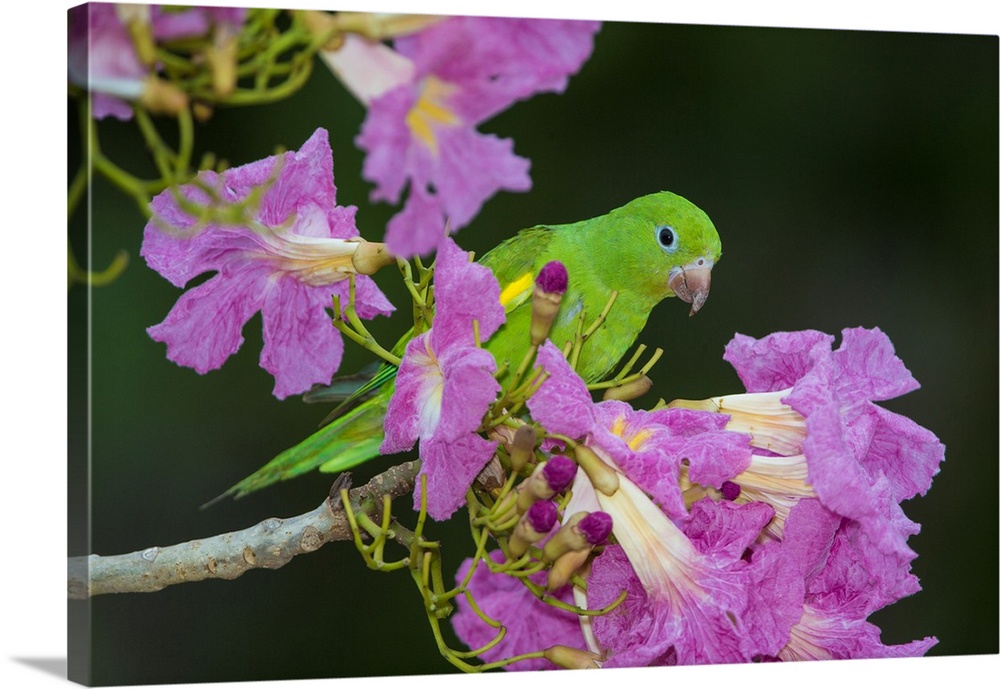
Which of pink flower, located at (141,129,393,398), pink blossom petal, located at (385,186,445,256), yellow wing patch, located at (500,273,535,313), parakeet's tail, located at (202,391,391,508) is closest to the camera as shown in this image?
pink blossom petal, located at (385,186,445,256)

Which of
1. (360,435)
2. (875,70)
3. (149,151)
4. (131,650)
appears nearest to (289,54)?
(149,151)

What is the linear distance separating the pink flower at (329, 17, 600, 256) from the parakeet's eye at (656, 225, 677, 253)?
0.91 m

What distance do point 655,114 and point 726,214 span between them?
332 millimetres

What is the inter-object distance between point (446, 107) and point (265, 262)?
686 mm

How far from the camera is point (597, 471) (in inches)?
106

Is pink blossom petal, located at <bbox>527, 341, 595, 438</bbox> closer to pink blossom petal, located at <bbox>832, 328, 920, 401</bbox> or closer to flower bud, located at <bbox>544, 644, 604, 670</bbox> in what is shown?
flower bud, located at <bbox>544, 644, 604, 670</bbox>

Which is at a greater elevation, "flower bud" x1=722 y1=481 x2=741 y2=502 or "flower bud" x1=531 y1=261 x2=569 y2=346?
"flower bud" x1=531 y1=261 x2=569 y2=346

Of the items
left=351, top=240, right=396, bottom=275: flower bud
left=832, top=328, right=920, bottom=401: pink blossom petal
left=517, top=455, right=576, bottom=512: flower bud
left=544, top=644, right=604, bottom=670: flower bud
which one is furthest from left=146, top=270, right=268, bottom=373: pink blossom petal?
left=832, top=328, right=920, bottom=401: pink blossom petal

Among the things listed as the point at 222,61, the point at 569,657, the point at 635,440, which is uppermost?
the point at 222,61

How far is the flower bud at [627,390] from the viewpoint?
295cm

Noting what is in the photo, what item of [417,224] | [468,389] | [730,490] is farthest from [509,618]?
[417,224]

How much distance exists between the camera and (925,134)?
3.70 metres

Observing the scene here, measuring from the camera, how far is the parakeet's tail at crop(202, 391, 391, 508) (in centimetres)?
314

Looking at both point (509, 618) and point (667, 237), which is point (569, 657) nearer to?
point (509, 618)
